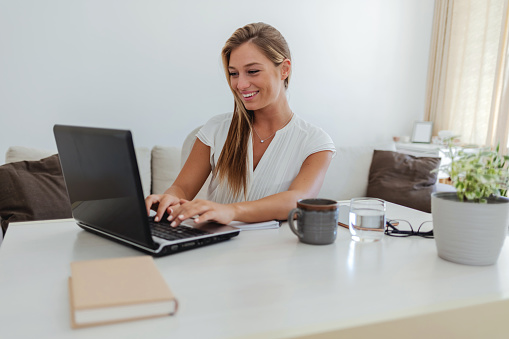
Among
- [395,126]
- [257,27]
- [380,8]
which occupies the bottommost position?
[395,126]

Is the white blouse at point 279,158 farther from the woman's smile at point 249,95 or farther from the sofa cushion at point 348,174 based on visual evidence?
the sofa cushion at point 348,174

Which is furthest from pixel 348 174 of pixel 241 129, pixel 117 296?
pixel 117 296

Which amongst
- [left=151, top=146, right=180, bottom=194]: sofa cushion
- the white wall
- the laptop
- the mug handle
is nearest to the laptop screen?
the laptop

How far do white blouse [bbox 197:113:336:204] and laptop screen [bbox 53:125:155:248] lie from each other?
0.66 m

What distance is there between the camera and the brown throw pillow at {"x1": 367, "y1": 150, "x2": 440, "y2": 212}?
8.86ft

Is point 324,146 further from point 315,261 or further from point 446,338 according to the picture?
point 446,338

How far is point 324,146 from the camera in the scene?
1539 millimetres

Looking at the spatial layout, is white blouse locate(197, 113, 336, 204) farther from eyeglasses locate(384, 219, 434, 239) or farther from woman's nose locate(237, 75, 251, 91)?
eyeglasses locate(384, 219, 434, 239)

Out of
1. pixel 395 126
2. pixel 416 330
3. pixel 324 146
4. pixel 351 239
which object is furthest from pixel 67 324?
pixel 395 126

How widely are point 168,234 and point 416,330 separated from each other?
0.53 m

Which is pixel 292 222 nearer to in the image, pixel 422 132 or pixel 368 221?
pixel 368 221

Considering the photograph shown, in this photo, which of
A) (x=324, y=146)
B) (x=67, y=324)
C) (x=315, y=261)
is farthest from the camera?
(x=324, y=146)

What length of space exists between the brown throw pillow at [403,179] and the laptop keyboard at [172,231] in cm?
198

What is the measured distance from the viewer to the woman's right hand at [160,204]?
3.57 ft
